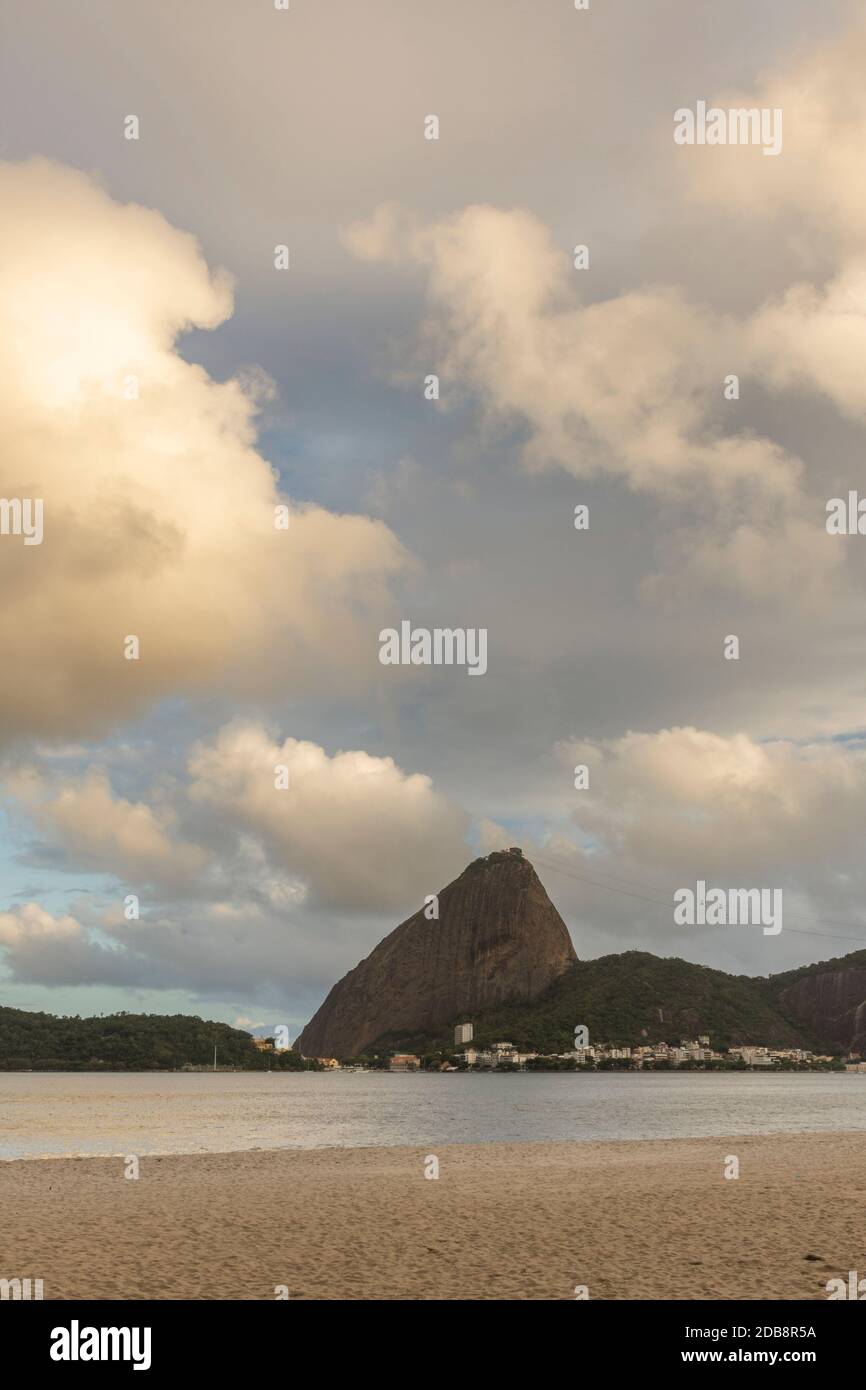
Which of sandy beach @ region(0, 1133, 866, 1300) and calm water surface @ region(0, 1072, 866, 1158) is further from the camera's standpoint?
calm water surface @ region(0, 1072, 866, 1158)

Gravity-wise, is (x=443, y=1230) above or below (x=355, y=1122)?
above

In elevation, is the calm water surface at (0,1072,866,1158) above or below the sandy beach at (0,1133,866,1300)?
below

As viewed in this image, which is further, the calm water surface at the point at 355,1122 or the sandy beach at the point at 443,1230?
the calm water surface at the point at 355,1122

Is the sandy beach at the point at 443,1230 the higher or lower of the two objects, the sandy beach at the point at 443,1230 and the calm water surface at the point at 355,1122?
the higher

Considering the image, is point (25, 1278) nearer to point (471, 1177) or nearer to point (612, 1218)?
point (612, 1218)

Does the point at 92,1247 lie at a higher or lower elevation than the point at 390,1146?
higher

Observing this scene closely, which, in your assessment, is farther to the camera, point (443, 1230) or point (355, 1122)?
point (355, 1122)
